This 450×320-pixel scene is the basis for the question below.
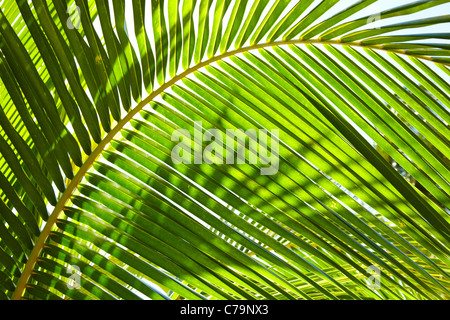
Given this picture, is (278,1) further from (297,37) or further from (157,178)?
(157,178)

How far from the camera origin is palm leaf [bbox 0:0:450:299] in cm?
68

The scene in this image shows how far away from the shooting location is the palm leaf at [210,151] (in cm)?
68

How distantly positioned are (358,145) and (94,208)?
1.67 ft

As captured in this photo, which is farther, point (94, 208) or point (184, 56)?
point (184, 56)

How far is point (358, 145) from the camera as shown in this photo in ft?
2.28

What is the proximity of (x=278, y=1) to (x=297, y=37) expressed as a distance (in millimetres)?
107

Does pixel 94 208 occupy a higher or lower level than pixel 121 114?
lower

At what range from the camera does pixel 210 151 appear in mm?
747

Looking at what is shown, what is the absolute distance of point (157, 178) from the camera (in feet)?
2.42
